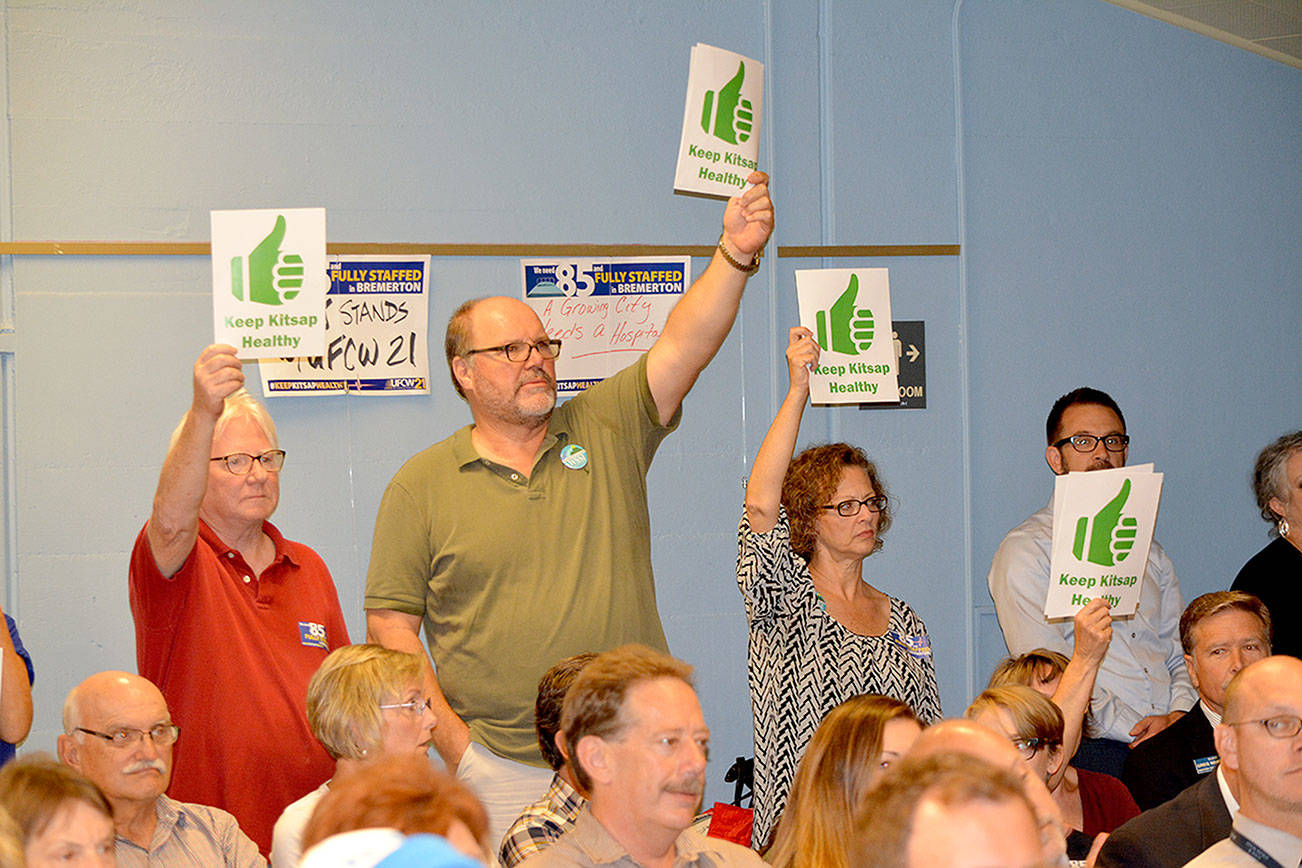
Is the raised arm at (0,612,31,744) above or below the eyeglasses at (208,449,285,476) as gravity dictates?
below

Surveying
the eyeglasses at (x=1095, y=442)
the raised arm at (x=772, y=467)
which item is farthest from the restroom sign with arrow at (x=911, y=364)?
the raised arm at (x=772, y=467)

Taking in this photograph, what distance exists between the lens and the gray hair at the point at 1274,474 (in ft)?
13.8

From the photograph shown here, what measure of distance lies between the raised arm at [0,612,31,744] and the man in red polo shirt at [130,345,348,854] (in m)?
0.27

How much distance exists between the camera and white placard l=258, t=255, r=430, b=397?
437 cm

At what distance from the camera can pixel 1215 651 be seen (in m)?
3.56

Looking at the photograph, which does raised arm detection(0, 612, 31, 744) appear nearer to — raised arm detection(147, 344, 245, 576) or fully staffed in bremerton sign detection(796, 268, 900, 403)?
raised arm detection(147, 344, 245, 576)

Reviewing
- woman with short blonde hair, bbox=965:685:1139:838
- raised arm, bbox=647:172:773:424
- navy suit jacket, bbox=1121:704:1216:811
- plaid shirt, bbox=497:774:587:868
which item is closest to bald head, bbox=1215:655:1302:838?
woman with short blonde hair, bbox=965:685:1139:838

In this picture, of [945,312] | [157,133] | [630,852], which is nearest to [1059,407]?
[945,312]

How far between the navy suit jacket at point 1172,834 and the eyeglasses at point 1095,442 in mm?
1842

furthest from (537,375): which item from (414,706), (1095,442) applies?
(1095,442)

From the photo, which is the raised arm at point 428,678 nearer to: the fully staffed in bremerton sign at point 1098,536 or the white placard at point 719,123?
the white placard at point 719,123

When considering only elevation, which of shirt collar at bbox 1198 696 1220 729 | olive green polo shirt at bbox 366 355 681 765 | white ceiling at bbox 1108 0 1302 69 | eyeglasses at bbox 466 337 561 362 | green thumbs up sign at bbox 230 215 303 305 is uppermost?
white ceiling at bbox 1108 0 1302 69

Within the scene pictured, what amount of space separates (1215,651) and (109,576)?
3.35 meters

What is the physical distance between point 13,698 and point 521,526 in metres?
1.20
